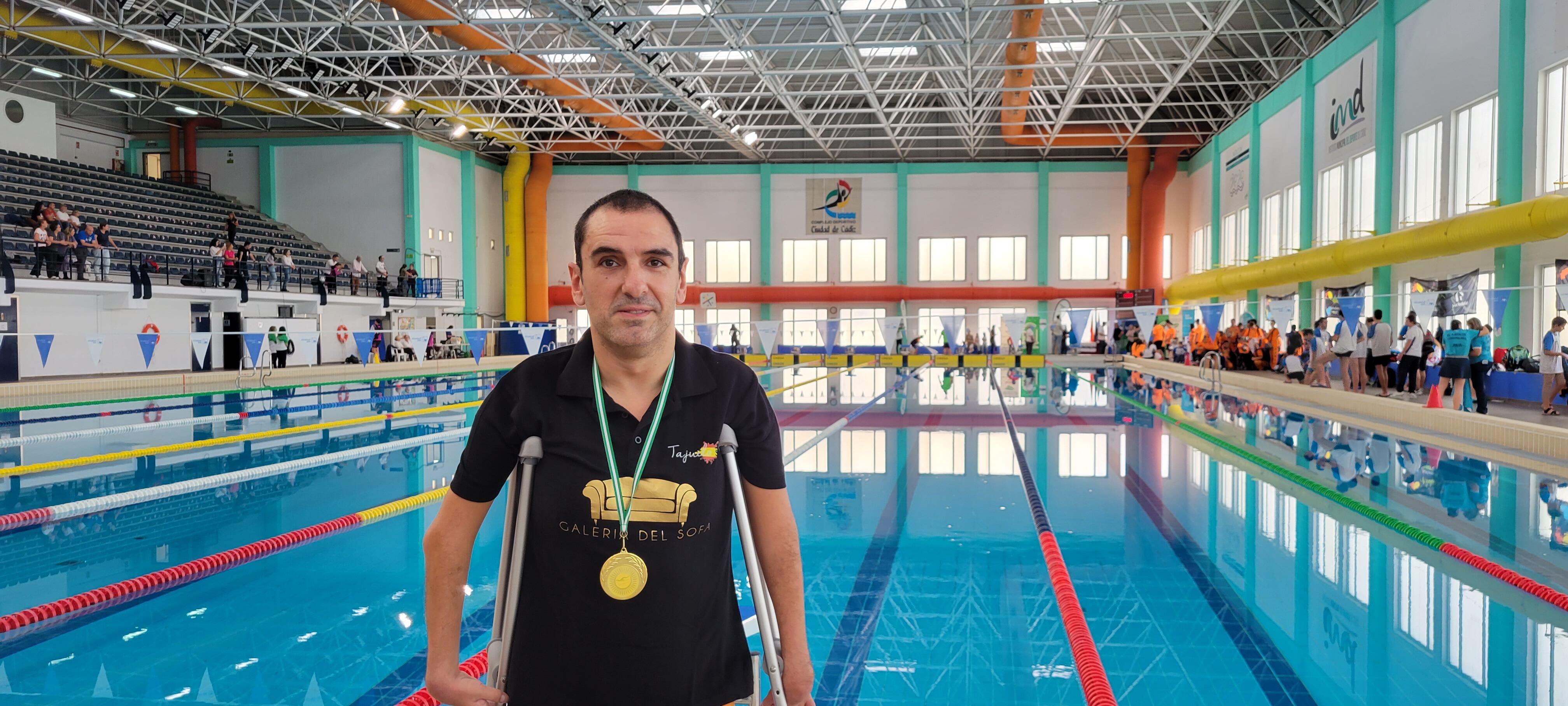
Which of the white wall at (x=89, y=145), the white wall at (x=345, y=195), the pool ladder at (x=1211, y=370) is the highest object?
the white wall at (x=89, y=145)

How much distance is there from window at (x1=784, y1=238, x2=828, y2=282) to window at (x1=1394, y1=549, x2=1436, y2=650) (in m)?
25.8

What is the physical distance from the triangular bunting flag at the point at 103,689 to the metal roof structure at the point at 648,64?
12.7m

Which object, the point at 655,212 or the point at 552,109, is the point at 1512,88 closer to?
the point at 655,212

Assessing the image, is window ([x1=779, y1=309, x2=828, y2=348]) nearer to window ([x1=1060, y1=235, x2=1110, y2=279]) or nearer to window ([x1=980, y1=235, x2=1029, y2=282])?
window ([x1=980, y1=235, x2=1029, y2=282])

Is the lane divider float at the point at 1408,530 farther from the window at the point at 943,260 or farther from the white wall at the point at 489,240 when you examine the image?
the white wall at the point at 489,240

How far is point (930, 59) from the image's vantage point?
71.5 feet

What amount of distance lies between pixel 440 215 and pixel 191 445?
59.4 feet

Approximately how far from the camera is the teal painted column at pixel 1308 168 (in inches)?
746

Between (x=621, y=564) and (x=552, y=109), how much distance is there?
25.3 metres

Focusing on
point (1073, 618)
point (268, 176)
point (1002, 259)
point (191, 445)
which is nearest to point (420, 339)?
point (268, 176)

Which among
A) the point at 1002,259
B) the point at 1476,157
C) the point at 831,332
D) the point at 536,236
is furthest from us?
the point at 1002,259

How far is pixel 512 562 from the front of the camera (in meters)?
1.50

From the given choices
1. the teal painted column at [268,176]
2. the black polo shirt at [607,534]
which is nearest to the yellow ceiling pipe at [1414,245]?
the black polo shirt at [607,534]

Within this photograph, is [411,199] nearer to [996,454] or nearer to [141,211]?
[141,211]
